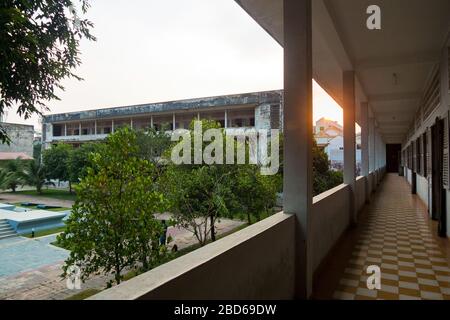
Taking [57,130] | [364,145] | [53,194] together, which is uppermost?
[57,130]

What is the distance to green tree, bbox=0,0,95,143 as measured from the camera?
9.82ft

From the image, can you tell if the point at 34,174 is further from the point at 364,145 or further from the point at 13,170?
the point at 364,145

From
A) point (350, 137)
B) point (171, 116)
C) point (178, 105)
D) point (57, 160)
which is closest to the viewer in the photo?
point (350, 137)

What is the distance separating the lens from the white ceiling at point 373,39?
3.25 meters

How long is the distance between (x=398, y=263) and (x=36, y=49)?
5237mm

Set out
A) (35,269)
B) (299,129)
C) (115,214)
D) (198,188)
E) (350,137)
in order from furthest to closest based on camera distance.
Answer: (198,188) < (35,269) < (350,137) < (115,214) < (299,129)

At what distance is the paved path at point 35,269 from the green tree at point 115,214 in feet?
8.33

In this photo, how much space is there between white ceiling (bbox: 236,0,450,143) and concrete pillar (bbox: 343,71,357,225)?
12.7 inches

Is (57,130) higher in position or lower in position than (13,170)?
higher

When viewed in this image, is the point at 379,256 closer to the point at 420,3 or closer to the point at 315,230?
the point at 315,230

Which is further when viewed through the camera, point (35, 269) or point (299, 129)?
point (35, 269)

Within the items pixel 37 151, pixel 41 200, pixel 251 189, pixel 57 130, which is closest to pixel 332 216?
pixel 251 189

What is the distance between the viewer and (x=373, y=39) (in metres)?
4.23

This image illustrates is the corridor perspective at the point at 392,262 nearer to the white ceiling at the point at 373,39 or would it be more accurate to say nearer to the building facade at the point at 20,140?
the white ceiling at the point at 373,39
